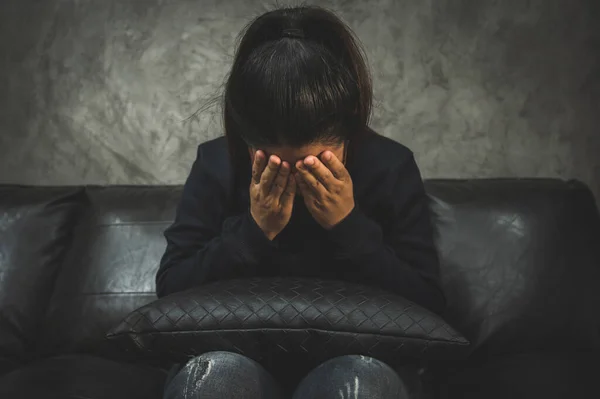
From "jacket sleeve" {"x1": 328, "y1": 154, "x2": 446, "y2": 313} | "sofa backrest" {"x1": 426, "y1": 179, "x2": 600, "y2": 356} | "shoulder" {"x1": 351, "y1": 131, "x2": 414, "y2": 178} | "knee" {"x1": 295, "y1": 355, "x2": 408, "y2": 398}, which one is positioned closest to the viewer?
"knee" {"x1": 295, "y1": 355, "x2": 408, "y2": 398}

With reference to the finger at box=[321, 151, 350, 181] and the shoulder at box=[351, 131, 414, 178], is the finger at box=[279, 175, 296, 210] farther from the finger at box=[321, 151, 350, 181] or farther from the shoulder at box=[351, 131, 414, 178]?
the shoulder at box=[351, 131, 414, 178]

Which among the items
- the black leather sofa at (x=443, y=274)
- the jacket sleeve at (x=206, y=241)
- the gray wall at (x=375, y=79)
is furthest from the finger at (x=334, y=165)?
the gray wall at (x=375, y=79)

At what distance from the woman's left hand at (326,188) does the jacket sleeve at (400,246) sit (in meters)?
0.02

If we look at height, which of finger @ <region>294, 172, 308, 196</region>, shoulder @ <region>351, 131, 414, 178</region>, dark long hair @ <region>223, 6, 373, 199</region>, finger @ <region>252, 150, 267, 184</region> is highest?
dark long hair @ <region>223, 6, 373, 199</region>

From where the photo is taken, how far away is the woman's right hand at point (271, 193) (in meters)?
1.10

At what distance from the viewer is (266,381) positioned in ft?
3.35

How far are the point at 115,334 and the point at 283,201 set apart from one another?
0.32 meters

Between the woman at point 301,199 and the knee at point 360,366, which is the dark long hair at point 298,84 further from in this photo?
the knee at point 360,366

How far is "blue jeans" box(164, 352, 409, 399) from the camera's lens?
941 mm

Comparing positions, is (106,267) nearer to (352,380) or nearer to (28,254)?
(28,254)

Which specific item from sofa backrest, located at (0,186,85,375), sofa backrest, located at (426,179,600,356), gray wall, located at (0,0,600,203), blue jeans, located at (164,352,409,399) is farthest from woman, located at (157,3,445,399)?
gray wall, located at (0,0,600,203)

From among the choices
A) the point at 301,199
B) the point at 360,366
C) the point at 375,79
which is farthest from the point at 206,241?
the point at 375,79

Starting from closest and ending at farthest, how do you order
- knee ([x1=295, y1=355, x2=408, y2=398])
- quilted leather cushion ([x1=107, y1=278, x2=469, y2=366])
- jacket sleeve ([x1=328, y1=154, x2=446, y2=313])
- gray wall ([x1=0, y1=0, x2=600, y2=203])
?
knee ([x1=295, y1=355, x2=408, y2=398])
quilted leather cushion ([x1=107, y1=278, x2=469, y2=366])
jacket sleeve ([x1=328, y1=154, x2=446, y2=313])
gray wall ([x1=0, y1=0, x2=600, y2=203])

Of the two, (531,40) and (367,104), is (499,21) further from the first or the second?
→ (367,104)
